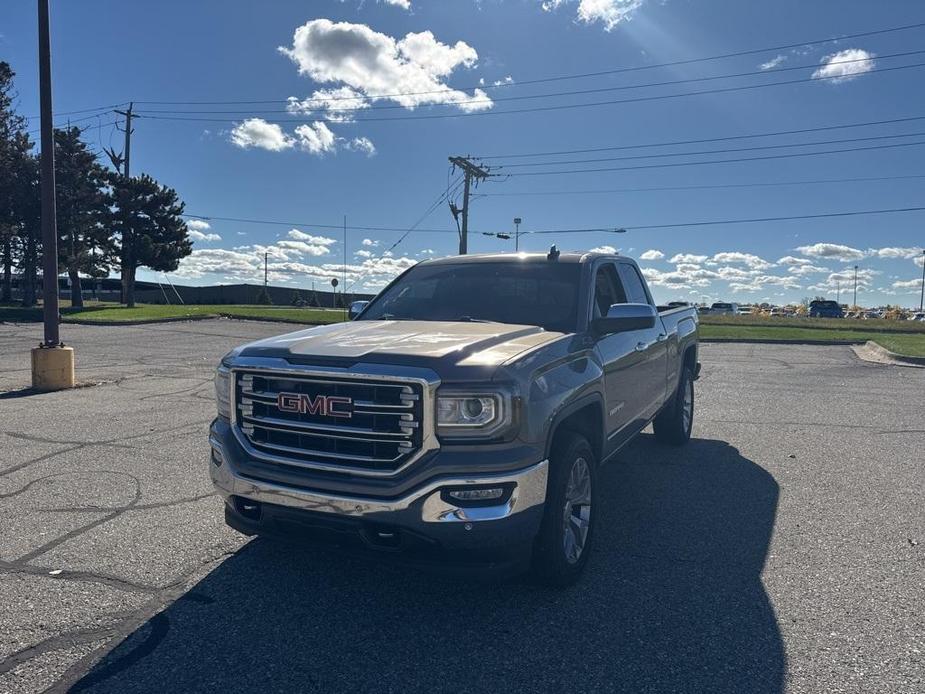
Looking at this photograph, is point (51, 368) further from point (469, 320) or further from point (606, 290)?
point (606, 290)

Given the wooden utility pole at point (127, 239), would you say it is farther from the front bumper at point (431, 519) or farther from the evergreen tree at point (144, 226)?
the front bumper at point (431, 519)

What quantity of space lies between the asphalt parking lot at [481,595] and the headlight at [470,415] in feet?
3.14

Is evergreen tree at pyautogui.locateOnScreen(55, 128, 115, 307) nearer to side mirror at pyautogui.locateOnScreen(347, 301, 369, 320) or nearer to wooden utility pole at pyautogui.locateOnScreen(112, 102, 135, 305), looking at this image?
wooden utility pole at pyautogui.locateOnScreen(112, 102, 135, 305)

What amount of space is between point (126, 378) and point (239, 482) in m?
9.37

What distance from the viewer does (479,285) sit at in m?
4.77

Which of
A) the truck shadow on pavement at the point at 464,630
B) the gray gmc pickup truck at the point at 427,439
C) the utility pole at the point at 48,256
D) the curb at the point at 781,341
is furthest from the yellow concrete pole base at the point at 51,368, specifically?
the curb at the point at 781,341

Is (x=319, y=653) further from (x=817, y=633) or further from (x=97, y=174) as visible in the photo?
(x=97, y=174)

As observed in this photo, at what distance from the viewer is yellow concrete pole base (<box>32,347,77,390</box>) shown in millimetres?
9945

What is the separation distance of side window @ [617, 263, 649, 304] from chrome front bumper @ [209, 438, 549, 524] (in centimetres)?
292

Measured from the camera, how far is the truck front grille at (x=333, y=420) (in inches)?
121

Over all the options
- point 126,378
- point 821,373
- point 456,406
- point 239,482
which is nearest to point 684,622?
point 456,406

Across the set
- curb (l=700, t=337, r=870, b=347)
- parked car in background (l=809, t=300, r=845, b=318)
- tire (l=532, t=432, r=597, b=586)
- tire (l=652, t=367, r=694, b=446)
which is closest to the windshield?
tire (l=532, t=432, r=597, b=586)

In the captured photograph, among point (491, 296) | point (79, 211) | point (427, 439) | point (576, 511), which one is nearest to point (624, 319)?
point (491, 296)

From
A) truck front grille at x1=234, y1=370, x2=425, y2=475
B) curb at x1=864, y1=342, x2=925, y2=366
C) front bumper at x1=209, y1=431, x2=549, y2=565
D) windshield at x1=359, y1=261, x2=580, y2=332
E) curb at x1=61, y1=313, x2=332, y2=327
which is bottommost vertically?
curb at x1=61, y1=313, x2=332, y2=327
